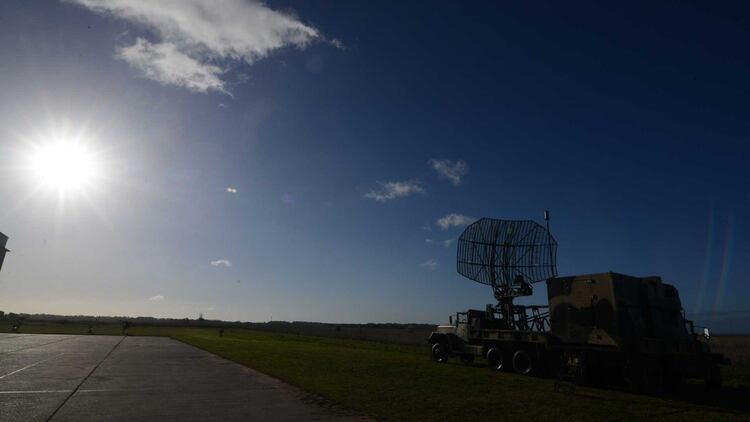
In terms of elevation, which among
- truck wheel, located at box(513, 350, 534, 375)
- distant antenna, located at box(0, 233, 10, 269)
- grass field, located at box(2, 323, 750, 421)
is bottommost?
grass field, located at box(2, 323, 750, 421)

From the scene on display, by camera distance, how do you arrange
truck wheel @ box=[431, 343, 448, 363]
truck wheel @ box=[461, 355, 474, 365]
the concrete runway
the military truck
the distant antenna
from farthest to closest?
the distant antenna → truck wheel @ box=[431, 343, 448, 363] → truck wheel @ box=[461, 355, 474, 365] → the military truck → the concrete runway

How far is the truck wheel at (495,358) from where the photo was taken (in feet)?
65.6

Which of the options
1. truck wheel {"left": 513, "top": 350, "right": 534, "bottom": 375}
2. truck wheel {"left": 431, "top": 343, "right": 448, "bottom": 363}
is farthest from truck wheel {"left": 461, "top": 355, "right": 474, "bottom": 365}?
truck wheel {"left": 513, "top": 350, "right": 534, "bottom": 375}

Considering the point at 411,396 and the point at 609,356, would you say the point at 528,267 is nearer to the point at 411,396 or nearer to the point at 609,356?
the point at 609,356

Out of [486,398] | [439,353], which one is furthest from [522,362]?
[486,398]

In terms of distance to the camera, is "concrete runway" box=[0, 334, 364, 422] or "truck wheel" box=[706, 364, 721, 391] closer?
"concrete runway" box=[0, 334, 364, 422]

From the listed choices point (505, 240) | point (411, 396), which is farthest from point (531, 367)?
point (411, 396)

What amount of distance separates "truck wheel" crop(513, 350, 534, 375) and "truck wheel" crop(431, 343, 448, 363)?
5679mm

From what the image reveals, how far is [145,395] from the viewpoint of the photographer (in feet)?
38.3

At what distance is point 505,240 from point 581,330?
21.5 ft

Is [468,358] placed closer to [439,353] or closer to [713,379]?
[439,353]

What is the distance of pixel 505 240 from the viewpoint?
2206cm

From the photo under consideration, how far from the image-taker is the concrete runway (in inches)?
368

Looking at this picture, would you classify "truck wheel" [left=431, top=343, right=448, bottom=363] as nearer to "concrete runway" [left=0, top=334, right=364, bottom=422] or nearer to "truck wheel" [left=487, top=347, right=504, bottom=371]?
"truck wheel" [left=487, top=347, right=504, bottom=371]
